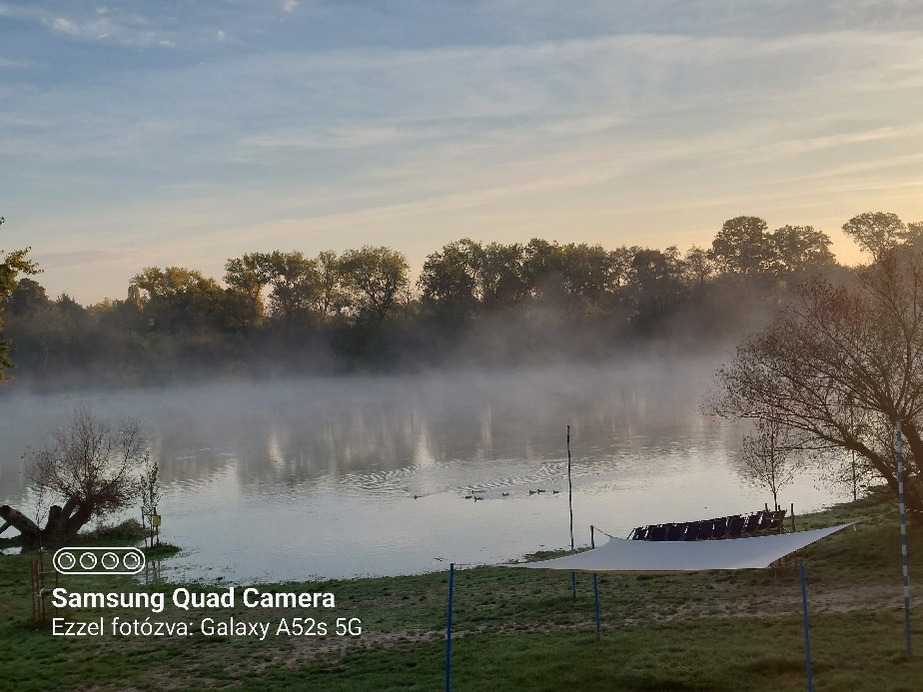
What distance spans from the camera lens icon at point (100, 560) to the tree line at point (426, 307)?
84743mm

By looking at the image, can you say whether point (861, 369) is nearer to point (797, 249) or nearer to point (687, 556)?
point (687, 556)

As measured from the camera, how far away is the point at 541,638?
17.9m

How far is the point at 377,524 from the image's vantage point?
3550 centimetres

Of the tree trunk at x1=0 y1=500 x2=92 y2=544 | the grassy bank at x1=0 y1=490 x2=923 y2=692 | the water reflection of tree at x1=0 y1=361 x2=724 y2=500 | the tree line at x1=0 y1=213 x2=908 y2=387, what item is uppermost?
the tree line at x1=0 y1=213 x2=908 y2=387

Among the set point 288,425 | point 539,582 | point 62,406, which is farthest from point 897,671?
point 62,406

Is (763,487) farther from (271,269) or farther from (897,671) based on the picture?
(271,269)

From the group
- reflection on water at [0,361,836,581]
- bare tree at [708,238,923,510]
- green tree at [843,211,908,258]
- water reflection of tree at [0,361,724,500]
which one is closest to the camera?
bare tree at [708,238,923,510]

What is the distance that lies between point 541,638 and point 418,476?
29056 mm

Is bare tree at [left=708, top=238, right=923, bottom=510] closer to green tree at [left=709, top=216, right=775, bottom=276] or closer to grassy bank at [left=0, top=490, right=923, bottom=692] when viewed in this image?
grassy bank at [left=0, top=490, right=923, bottom=692]

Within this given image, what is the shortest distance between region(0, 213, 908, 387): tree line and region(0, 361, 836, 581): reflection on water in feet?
76.9

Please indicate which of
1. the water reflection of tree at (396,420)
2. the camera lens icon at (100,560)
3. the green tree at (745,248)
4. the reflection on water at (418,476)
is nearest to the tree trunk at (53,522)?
the camera lens icon at (100,560)

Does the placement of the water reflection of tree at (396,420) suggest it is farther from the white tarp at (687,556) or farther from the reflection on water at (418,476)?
the white tarp at (687,556)

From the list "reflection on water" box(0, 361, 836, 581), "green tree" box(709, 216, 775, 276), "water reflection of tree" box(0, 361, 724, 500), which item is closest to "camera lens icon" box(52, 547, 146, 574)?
"reflection on water" box(0, 361, 836, 581)

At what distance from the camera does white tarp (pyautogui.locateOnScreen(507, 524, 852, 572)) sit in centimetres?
1588
